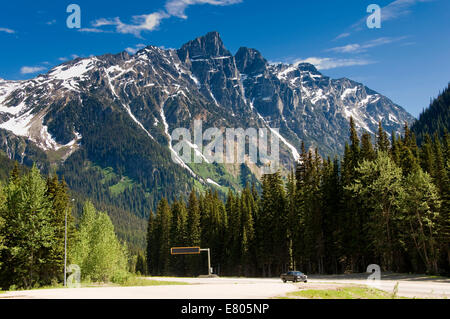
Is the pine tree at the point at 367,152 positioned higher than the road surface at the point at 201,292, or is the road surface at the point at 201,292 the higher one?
the pine tree at the point at 367,152

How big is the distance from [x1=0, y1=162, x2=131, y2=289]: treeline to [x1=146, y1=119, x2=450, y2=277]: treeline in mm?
34850

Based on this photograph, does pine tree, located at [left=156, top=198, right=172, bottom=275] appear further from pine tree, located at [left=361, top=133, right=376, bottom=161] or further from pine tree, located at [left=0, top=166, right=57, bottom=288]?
pine tree, located at [left=361, top=133, right=376, bottom=161]

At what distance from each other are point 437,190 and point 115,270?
157ft

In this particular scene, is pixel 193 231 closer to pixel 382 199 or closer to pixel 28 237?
pixel 28 237

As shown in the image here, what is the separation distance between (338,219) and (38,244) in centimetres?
4687

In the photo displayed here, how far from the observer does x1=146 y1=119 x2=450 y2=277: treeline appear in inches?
2205

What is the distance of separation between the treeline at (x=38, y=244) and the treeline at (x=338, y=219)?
3485 centimetres

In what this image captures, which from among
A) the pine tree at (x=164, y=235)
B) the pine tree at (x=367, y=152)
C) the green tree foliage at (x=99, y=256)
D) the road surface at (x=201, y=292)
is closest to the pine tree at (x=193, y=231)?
the pine tree at (x=164, y=235)

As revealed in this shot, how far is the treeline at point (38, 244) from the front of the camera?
55.8m

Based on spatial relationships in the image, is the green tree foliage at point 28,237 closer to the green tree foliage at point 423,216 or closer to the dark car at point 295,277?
→ the dark car at point 295,277

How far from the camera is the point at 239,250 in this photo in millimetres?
98125
